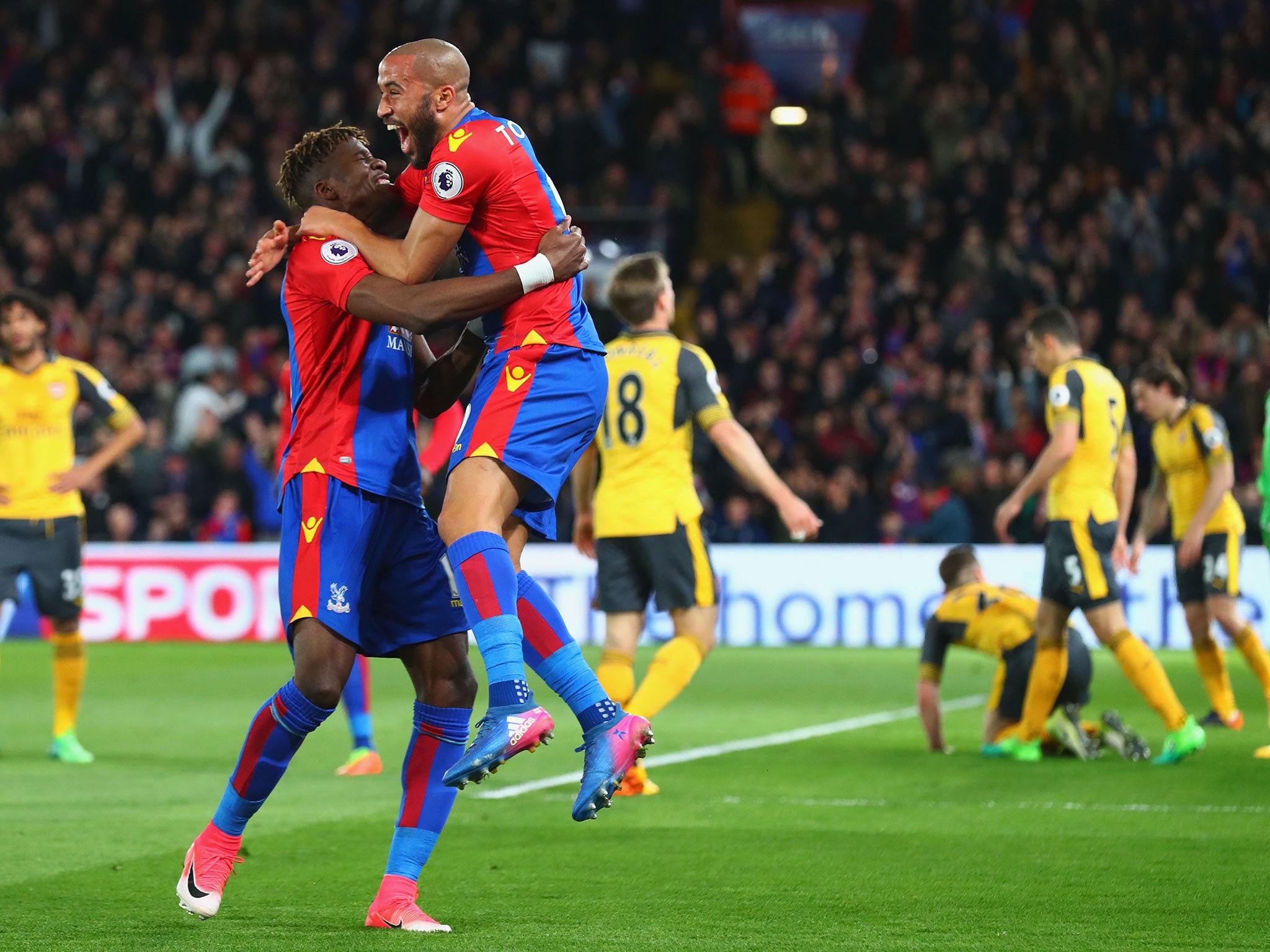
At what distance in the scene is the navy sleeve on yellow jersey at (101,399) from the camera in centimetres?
930

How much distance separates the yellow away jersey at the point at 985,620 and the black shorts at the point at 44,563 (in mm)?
4443

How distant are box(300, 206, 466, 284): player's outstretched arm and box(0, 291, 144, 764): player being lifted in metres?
4.66

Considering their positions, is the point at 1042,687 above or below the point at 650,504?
below

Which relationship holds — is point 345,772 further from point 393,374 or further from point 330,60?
point 330,60

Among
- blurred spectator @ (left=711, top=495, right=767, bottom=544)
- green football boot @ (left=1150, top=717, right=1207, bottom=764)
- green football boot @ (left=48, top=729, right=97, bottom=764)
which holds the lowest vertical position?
green football boot @ (left=48, top=729, right=97, bottom=764)

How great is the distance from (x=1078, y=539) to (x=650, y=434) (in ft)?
8.37

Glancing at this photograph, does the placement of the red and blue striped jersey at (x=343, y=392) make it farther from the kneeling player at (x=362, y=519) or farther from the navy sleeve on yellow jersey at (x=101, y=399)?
the navy sleeve on yellow jersey at (x=101, y=399)

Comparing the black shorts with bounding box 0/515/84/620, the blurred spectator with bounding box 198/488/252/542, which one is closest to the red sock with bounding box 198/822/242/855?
the black shorts with bounding box 0/515/84/620

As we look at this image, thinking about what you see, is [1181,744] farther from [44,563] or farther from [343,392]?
[44,563]

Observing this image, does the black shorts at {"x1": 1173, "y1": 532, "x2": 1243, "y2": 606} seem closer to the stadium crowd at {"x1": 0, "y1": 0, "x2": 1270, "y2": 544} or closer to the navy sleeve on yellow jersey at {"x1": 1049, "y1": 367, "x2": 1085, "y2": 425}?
the navy sleeve on yellow jersey at {"x1": 1049, "y1": 367, "x2": 1085, "y2": 425}

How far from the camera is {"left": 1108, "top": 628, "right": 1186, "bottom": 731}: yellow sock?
8727 mm

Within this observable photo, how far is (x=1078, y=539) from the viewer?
8953 millimetres

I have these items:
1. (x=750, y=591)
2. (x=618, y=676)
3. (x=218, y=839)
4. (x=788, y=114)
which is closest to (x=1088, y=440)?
(x=618, y=676)

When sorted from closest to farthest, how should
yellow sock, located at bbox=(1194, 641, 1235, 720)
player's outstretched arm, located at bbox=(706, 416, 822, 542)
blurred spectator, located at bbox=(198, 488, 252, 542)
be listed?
player's outstretched arm, located at bbox=(706, 416, 822, 542) < yellow sock, located at bbox=(1194, 641, 1235, 720) < blurred spectator, located at bbox=(198, 488, 252, 542)
